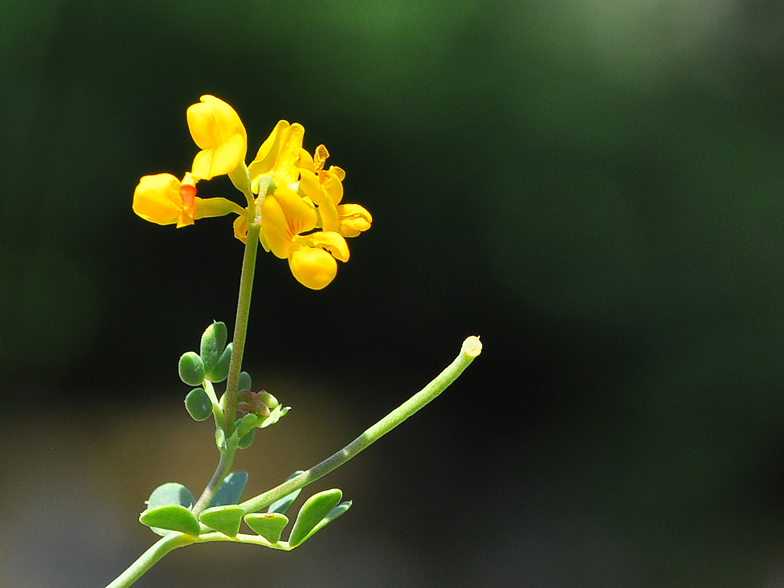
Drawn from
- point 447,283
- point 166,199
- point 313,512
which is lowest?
point 313,512

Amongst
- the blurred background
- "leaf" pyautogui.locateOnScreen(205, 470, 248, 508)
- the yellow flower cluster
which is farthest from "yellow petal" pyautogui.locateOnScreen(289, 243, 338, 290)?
the blurred background

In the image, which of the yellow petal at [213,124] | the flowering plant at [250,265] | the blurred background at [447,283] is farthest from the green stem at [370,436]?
A: the blurred background at [447,283]

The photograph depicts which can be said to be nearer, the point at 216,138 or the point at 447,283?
the point at 216,138

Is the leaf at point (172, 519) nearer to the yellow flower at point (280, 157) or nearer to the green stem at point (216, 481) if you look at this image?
the green stem at point (216, 481)

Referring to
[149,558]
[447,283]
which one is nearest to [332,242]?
[149,558]

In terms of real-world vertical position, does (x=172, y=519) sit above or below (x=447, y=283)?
below

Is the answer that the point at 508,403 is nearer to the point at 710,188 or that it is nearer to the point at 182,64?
the point at 710,188

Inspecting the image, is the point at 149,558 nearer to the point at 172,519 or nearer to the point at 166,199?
the point at 172,519
